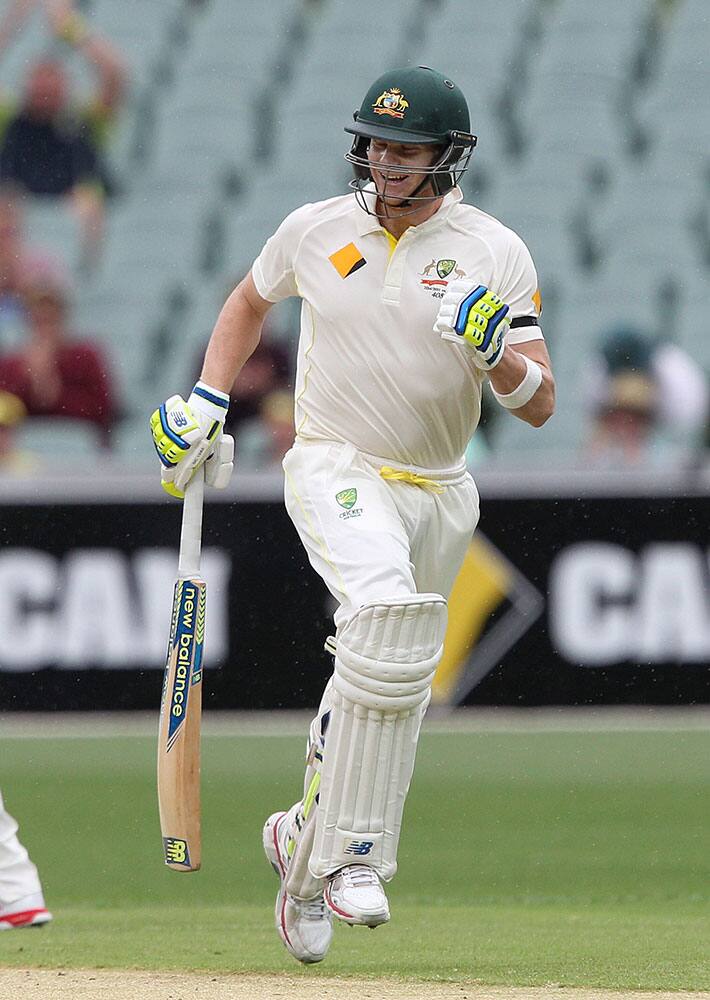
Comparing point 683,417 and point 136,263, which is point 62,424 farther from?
point 683,417

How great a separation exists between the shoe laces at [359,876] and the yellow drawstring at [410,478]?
3.03 ft

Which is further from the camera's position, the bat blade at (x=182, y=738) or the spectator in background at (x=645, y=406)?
the spectator in background at (x=645, y=406)

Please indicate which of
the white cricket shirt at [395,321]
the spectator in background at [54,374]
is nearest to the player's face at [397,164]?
the white cricket shirt at [395,321]

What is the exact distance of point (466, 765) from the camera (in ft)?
25.4

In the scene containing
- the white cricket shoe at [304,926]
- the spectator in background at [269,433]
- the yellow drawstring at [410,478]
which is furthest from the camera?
the spectator in background at [269,433]

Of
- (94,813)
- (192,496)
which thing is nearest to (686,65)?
(94,813)

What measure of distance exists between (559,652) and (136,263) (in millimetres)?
4466

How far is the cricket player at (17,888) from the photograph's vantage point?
499 cm

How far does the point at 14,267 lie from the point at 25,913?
583 centimetres

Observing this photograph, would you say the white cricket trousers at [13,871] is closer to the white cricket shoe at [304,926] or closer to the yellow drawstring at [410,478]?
the white cricket shoe at [304,926]

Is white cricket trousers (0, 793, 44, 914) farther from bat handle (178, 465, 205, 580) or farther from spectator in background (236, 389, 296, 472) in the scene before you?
spectator in background (236, 389, 296, 472)

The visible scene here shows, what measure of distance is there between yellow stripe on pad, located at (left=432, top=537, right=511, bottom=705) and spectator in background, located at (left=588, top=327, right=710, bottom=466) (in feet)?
2.90

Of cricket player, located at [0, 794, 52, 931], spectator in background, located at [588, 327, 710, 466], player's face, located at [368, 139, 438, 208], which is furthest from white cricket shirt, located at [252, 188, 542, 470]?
spectator in background, located at [588, 327, 710, 466]

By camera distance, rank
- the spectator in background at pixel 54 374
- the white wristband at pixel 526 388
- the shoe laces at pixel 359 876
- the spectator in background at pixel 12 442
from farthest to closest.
A: the spectator in background at pixel 54 374
the spectator in background at pixel 12 442
the white wristband at pixel 526 388
the shoe laces at pixel 359 876
